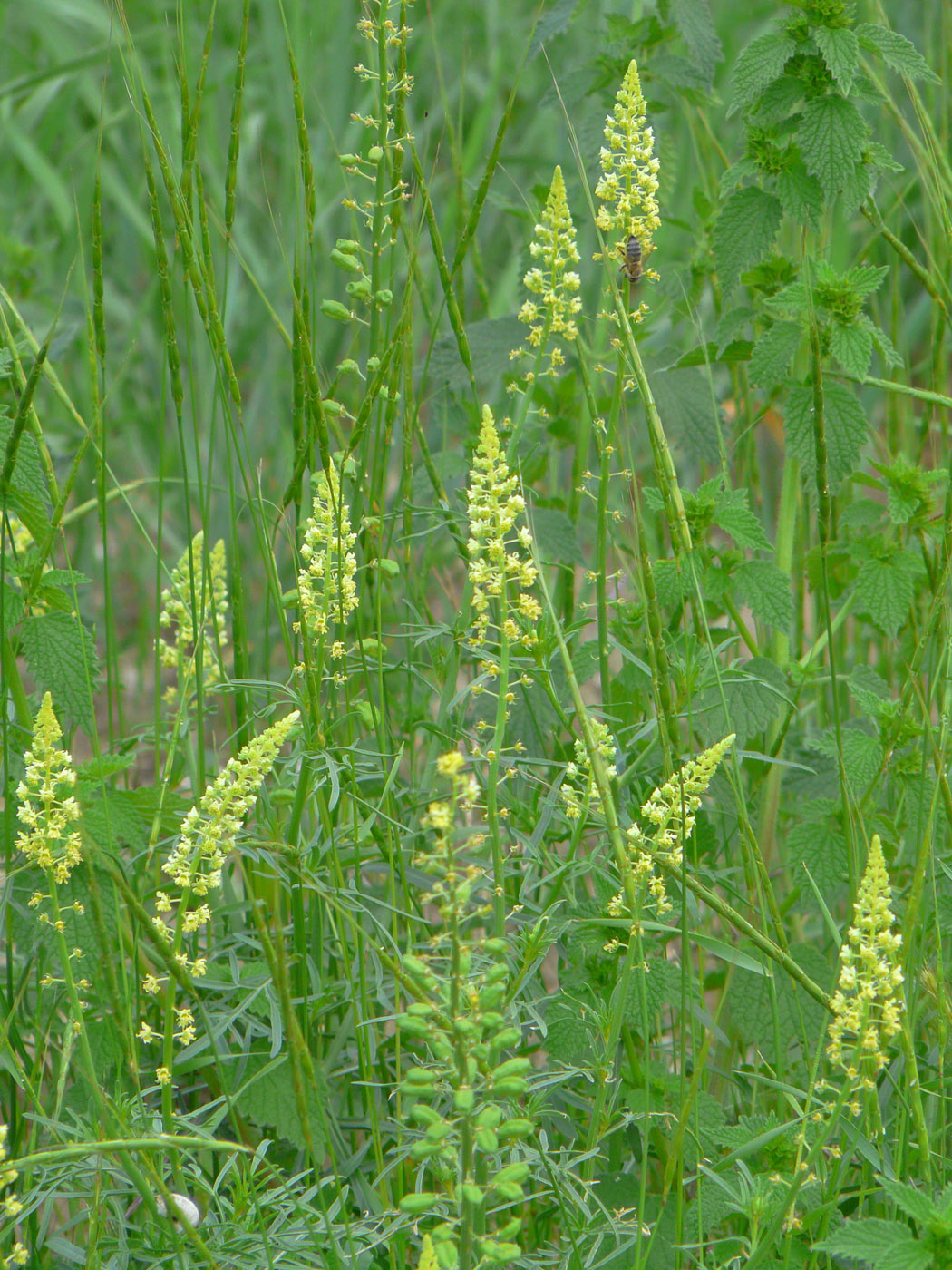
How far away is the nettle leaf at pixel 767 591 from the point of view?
1643mm

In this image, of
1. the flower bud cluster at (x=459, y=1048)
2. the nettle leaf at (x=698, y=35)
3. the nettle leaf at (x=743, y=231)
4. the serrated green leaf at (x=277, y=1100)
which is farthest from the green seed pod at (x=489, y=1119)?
the nettle leaf at (x=698, y=35)

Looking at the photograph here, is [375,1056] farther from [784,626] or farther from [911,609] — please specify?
[911,609]

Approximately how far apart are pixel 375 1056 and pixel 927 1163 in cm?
59

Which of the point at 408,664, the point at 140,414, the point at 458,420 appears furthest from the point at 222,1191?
the point at 140,414

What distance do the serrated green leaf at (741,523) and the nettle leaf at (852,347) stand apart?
217 mm

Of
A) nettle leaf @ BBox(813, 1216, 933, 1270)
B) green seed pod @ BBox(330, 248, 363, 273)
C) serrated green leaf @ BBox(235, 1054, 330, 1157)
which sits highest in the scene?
green seed pod @ BBox(330, 248, 363, 273)

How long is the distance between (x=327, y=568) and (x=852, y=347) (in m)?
0.83

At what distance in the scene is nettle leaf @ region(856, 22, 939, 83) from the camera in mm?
1681

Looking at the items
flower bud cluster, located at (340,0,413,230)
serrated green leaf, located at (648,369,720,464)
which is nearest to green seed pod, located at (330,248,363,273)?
flower bud cluster, located at (340,0,413,230)

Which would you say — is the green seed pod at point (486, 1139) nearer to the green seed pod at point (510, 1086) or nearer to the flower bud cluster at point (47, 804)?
the green seed pod at point (510, 1086)

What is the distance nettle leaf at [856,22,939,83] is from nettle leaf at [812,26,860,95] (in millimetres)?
30

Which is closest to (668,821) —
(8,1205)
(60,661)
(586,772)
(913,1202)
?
(586,772)

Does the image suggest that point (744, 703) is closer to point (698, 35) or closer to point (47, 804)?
point (47, 804)

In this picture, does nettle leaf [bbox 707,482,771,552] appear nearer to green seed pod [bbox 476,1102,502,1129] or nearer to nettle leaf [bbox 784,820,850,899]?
nettle leaf [bbox 784,820,850,899]
